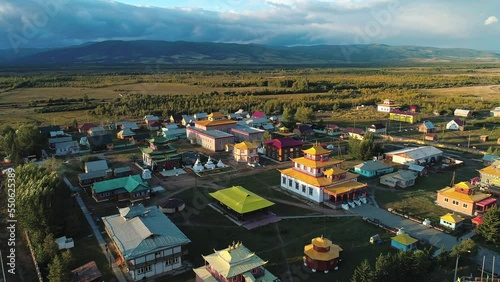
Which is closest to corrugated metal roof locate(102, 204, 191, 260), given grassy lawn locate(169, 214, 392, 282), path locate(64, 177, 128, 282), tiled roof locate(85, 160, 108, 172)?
path locate(64, 177, 128, 282)

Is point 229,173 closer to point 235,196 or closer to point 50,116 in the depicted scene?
point 235,196

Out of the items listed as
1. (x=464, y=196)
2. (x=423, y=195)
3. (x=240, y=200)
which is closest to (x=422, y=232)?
(x=464, y=196)

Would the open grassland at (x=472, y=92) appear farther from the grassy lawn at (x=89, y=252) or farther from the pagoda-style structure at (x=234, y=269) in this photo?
the grassy lawn at (x=89, y=252)

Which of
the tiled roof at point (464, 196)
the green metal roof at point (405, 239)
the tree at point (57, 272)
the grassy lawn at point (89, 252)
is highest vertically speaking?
the tree at point (57, 272)

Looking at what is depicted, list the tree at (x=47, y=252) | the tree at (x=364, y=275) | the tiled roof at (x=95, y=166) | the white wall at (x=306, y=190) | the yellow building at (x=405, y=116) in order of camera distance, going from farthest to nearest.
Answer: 1. the yellow building at (x=405, y=116)
2. the tiled roof at (x=95, y=166)
3. the white wall at (x=306, y=190)
4. the tree at (x=47, y=252)
5. the tree at (x=364, y=275)

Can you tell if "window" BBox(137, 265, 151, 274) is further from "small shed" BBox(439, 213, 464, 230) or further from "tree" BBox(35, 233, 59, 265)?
"small shed" BBox(439, 213, 464, 230)

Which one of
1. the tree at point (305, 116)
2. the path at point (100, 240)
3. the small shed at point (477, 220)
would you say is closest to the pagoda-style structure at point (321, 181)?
the small shed at point (477, 220)

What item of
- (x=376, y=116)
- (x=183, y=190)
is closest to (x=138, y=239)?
(x=183, y=190)

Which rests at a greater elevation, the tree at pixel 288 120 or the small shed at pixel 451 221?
the tree at pixel 288 120
